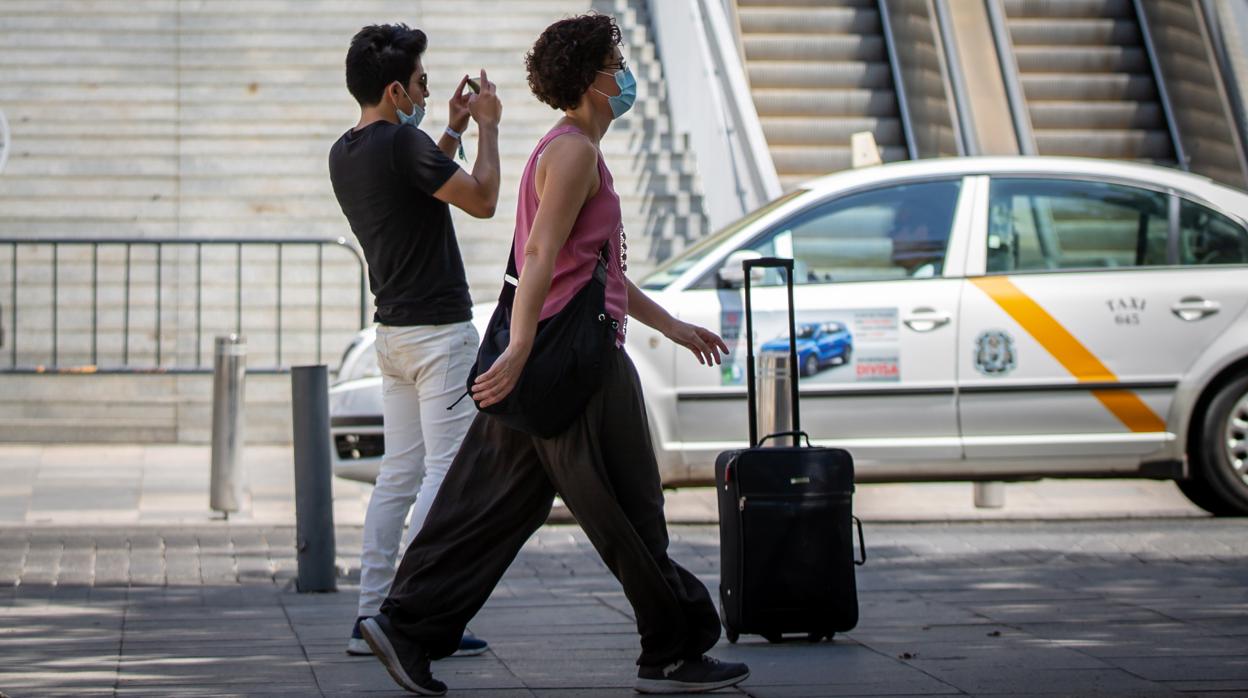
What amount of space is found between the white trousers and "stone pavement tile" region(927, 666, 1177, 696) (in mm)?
1503

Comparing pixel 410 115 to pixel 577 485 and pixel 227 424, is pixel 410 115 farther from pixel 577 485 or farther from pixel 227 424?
pixel 227 424

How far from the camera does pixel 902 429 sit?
8.95 metres

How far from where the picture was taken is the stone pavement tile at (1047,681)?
5.14 metres

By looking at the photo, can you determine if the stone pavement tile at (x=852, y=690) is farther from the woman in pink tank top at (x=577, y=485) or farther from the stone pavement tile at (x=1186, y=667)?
the stone pavement tile at (x=1186, y=667)

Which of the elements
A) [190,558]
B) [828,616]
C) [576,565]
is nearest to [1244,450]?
[576,565]

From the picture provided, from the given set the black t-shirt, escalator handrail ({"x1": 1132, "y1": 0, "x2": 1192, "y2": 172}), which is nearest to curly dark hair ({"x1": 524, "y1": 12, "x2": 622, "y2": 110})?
the black t-shirt

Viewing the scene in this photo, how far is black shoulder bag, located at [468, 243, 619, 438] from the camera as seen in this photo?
16.0ft

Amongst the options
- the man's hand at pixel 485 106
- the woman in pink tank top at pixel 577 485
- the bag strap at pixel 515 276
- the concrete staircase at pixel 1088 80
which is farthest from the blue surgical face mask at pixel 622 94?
the concrete staircase at pixel 1088 80

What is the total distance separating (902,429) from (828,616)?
3.25m

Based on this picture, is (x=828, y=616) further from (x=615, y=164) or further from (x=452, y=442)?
(x=615, y=164)

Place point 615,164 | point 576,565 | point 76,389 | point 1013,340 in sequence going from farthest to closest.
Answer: point 615,164, point 76,389, point 1013,340, point 576,565

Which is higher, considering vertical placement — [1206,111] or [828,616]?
[1206,111]

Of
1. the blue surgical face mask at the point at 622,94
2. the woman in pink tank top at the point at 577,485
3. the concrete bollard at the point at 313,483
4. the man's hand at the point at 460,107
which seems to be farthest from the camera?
the concrete bollard at the point at 313,483

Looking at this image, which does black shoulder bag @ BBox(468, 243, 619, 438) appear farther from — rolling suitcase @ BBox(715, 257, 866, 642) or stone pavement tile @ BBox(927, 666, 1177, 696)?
stone pavement tile @ BBox(927, 666, 1177, 696)
